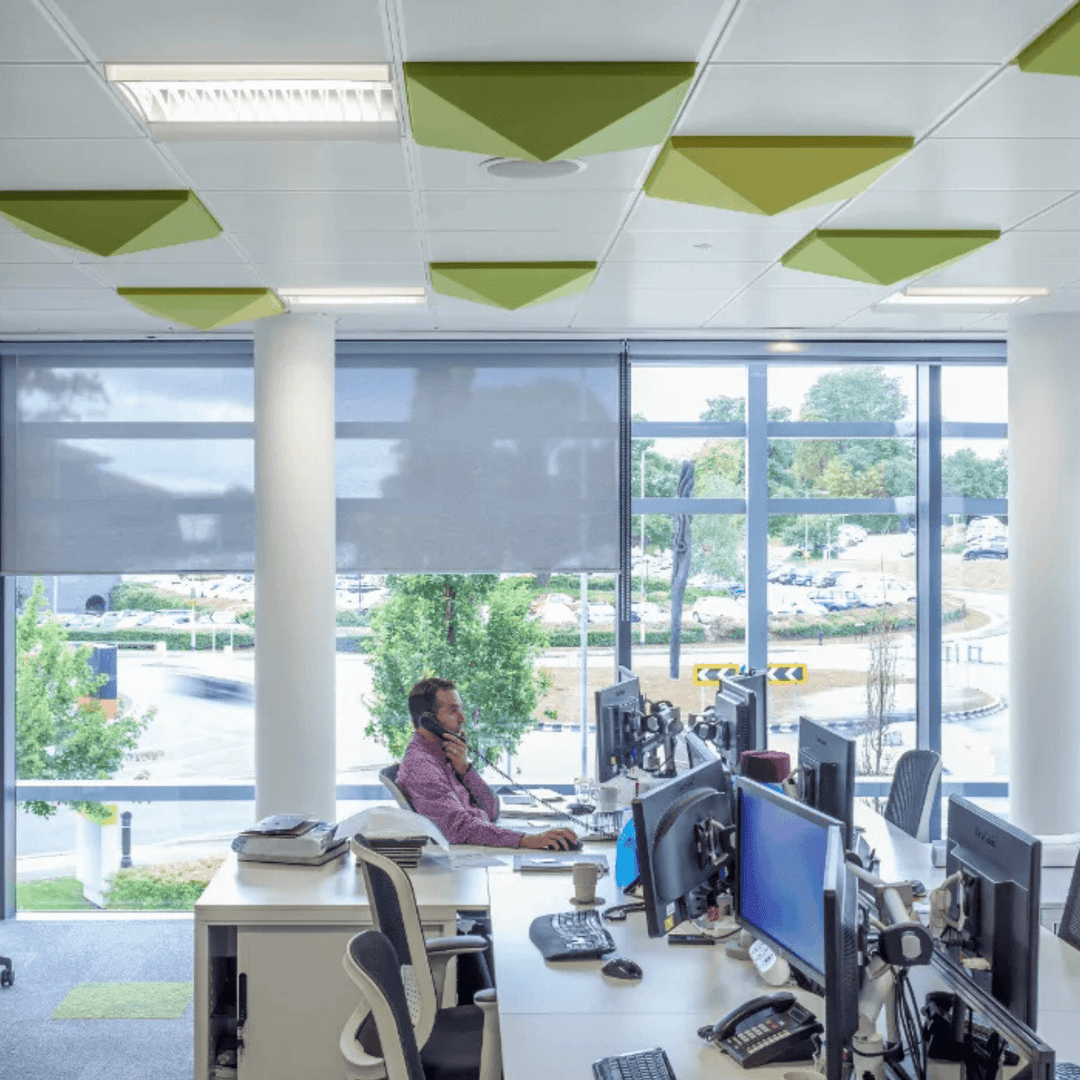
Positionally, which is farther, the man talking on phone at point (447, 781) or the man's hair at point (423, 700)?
the man's hair at point (423, 700)

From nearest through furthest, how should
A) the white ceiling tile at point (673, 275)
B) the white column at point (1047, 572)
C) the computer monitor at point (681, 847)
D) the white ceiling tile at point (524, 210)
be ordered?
the computer monitor at point (681, 847), the white ceiling tile at point (524, 210), the white ceiling tile at point (673, 275), the white column at point (1047, 572)

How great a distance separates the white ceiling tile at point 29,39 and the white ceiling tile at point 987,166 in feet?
7.20

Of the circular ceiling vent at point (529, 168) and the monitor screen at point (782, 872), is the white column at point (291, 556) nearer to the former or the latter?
the circular ceiling vent at point (529, 168)

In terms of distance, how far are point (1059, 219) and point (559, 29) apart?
2365 mm

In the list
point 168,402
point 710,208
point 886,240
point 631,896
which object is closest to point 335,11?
point 710,208

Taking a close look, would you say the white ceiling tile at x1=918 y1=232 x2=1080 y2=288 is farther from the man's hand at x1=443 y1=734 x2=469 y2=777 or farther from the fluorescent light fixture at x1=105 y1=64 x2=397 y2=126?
the man's hand at x1=443 y1=734 x2=469 y2=777

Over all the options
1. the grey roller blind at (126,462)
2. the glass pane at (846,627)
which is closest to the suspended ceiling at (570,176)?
the grey roller blind at (126,462)

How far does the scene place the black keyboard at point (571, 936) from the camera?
3.49 meters

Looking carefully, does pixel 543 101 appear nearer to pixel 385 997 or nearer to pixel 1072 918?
pixel 385 997

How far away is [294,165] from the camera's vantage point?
352cm

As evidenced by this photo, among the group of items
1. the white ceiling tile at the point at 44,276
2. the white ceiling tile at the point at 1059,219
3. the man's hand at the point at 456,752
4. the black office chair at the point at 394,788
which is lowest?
the black office chair at the point at 394,788

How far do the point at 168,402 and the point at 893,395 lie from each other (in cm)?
404

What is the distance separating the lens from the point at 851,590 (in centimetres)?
706

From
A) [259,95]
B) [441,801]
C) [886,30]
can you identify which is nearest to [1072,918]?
[441,801]
